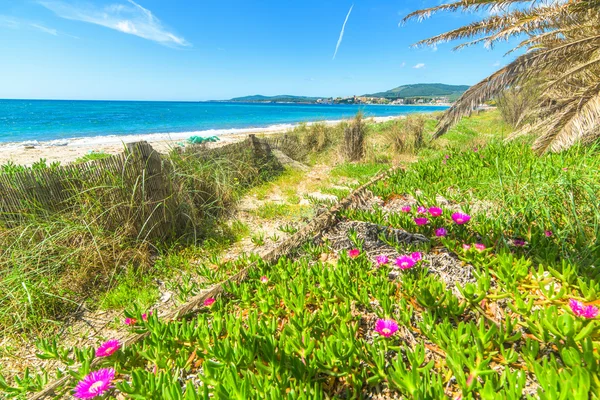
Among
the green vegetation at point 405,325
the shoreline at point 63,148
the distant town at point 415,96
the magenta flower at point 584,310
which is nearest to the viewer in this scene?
the green vegetation at point 405,325

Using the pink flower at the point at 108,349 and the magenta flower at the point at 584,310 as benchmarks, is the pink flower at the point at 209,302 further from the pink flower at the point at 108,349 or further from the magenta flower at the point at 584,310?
the magenta flower at the point at 584,310

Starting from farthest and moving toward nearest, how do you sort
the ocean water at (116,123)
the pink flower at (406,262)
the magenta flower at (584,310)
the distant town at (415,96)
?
the distant town at (415,96) < the ocean water at (116,123) < the pink flower at (406,262) < the magenta flower at (584,310)

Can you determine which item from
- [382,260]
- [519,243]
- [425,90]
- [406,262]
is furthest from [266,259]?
[425,90]

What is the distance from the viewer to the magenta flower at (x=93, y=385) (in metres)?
1.19

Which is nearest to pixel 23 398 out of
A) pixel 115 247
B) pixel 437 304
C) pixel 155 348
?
pixel 155 348

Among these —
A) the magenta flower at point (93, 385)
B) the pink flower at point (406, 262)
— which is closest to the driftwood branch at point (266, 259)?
the magenta flower at point (93, 385)

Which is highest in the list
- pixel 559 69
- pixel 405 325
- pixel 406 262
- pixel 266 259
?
pixel 559 69

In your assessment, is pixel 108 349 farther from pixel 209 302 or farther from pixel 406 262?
pixel 406 262

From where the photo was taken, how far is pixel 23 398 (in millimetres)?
1344

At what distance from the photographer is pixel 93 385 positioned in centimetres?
123

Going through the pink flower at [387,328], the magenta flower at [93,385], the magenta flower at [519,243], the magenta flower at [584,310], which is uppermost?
the magenta flower at [584,310]

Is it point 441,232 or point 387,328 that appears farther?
point 441,232

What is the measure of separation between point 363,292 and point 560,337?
91cm

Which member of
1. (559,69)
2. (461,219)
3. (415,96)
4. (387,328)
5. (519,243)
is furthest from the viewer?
(415,96)
